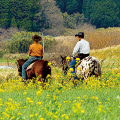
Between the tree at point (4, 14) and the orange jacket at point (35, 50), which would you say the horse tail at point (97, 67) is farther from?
the tree at point (4, 14)

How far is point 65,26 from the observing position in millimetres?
60094

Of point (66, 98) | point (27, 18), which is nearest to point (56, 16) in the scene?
point (27, 18)

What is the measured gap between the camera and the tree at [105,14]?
58.6 meters

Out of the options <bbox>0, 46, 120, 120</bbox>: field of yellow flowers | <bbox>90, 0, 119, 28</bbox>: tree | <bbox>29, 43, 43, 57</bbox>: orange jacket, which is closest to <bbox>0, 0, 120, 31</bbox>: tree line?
<bbox>90, 0, 119, 28</bbox>: tree

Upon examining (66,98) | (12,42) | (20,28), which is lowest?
(66,98)

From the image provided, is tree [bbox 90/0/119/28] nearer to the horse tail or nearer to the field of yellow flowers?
the horse tail

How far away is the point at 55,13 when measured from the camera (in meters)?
59.1

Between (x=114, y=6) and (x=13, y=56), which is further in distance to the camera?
(x=114, y=6)

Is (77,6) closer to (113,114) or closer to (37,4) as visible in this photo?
(37,4)

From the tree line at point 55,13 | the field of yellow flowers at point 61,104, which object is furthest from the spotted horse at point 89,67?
the tree line at point 55,13

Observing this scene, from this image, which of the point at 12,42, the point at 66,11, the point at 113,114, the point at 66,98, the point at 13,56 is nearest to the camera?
the point at 113,114

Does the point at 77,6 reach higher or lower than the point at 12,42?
higher

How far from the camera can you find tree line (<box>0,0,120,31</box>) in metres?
51.1

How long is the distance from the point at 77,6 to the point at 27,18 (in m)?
19.2
